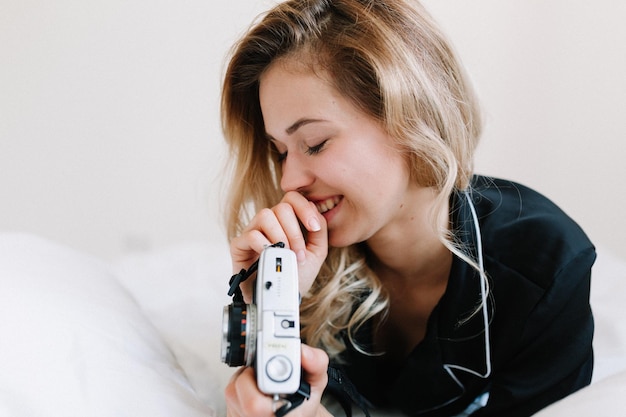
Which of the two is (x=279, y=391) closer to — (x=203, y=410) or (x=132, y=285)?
(x=203, y=410)

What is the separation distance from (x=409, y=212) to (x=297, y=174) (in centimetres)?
22

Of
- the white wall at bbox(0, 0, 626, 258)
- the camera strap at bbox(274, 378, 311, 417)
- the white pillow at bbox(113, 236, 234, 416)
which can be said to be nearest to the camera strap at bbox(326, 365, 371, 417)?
the camera strap at bbox(274, 378, 311, 417)

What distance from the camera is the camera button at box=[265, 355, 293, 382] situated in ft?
2.26

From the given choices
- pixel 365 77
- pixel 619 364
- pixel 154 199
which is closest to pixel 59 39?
pixel 154 199

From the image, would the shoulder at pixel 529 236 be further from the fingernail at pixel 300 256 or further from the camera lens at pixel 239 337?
the camera lens at pixel 239 337

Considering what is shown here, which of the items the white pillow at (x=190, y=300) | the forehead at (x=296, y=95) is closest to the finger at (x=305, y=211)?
the forehead at (x=296, y=95)

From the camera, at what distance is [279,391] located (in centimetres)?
69

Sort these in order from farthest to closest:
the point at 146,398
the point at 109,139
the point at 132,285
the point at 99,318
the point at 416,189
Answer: the point at 109,139
the point at 132,285
the point at 416,189
the point at 99,318
the point at 146,398

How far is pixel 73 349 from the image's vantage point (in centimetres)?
86

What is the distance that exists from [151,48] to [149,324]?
2.99ft

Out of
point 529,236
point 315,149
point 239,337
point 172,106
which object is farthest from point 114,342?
point 172,106

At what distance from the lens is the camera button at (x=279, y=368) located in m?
0.69

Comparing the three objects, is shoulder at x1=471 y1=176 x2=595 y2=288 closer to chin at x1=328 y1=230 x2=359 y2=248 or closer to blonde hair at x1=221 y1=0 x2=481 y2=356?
blonde hair at x1=221 y1=0 x2=481 y2=356

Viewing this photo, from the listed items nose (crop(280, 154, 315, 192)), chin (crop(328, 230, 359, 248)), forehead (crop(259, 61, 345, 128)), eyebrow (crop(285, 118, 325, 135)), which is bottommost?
chin (crop(328, 230, 359, 248))
